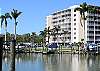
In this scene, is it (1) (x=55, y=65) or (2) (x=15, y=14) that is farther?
(2) (x=15, y=14)

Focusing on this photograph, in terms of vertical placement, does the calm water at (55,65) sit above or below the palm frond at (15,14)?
below

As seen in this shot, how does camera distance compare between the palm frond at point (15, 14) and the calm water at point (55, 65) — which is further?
the palm frond at point (15, 14)

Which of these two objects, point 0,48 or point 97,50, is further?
point 97,50

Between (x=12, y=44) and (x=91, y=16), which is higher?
(x=91, y=16)

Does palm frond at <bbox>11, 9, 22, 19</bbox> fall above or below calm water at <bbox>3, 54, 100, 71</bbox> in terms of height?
above

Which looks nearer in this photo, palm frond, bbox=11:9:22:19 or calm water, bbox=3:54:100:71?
calm water, bbox=3:54:100:71

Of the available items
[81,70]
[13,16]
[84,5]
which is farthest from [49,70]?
[13,16]

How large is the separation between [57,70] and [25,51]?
2958 inches

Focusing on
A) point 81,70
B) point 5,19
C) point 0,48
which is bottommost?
point 81,70

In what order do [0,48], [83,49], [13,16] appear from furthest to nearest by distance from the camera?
[13,16]
[83,49]
[0,48]

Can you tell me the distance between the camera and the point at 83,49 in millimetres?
129375

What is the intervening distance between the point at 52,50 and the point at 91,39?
2772 inches

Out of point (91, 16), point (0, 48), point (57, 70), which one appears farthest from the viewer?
point (91, 16)

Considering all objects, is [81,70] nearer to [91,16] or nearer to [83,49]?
[83,49]
